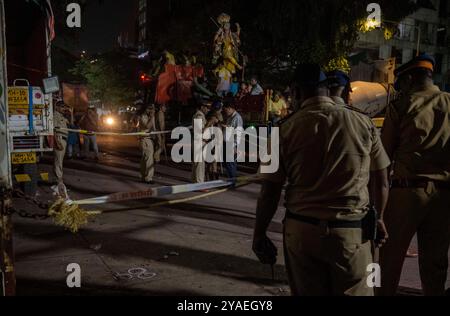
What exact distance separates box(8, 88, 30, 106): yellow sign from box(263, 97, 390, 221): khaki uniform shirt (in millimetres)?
7201

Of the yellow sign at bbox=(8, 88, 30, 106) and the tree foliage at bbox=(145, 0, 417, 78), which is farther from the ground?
the tree foliage at bbox=(145, 0, 417, 78)

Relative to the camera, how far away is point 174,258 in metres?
5.25

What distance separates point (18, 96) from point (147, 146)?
3.29 m

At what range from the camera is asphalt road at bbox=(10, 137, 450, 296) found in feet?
14.3

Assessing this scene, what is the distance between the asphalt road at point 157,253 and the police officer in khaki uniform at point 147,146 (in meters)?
2.09

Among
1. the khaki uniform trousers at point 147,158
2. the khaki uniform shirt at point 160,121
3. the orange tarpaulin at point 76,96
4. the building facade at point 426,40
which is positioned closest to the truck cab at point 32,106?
the khaki uniform trousers at point 147,158

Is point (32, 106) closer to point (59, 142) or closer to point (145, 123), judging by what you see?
point (59, 142)

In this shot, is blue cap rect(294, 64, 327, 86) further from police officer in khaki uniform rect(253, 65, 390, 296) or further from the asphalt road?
the asphalt road

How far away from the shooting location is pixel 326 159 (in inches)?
95.0

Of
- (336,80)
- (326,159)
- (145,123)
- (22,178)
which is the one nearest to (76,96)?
(145,123)

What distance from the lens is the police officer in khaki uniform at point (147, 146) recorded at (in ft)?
34.1

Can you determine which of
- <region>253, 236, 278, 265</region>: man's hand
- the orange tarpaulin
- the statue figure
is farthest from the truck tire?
the orange tarpaulin
